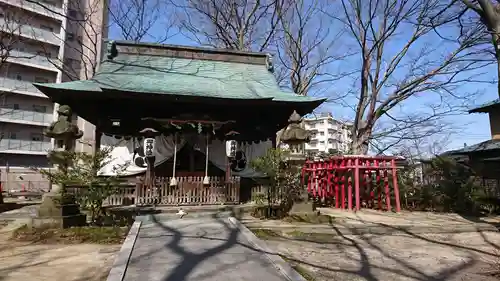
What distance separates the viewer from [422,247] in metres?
7.32

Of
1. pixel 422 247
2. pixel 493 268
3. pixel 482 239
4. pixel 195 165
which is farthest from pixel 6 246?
pixel 482 239

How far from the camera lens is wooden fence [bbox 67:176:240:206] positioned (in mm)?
11031

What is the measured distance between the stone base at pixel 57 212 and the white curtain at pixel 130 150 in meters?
4.26

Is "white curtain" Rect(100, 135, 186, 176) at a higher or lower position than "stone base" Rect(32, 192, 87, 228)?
higher

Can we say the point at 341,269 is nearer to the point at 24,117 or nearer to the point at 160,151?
the point at 160,151

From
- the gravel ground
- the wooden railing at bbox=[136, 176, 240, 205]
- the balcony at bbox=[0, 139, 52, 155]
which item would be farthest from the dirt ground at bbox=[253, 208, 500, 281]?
the balcony at bbox=[0, 139, 52, 155]

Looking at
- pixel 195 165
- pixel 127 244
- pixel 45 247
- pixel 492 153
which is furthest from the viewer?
pixel 492 153

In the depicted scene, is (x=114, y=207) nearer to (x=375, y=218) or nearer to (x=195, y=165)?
Answer: (x=195, y=165)

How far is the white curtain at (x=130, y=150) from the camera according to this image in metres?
13.4

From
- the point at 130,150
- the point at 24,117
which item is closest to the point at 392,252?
the point at 130,150

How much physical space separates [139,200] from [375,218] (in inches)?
307

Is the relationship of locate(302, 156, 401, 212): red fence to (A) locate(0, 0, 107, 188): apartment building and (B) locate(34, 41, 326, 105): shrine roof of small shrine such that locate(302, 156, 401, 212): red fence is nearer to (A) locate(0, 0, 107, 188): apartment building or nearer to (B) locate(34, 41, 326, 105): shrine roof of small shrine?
(B) locate(34, 41, 326, 105): shrine roof of small shrine

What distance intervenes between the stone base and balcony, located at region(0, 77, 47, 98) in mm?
33616

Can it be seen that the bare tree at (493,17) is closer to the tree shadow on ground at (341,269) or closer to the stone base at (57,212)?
the tree shadow on ground at (341,269)
